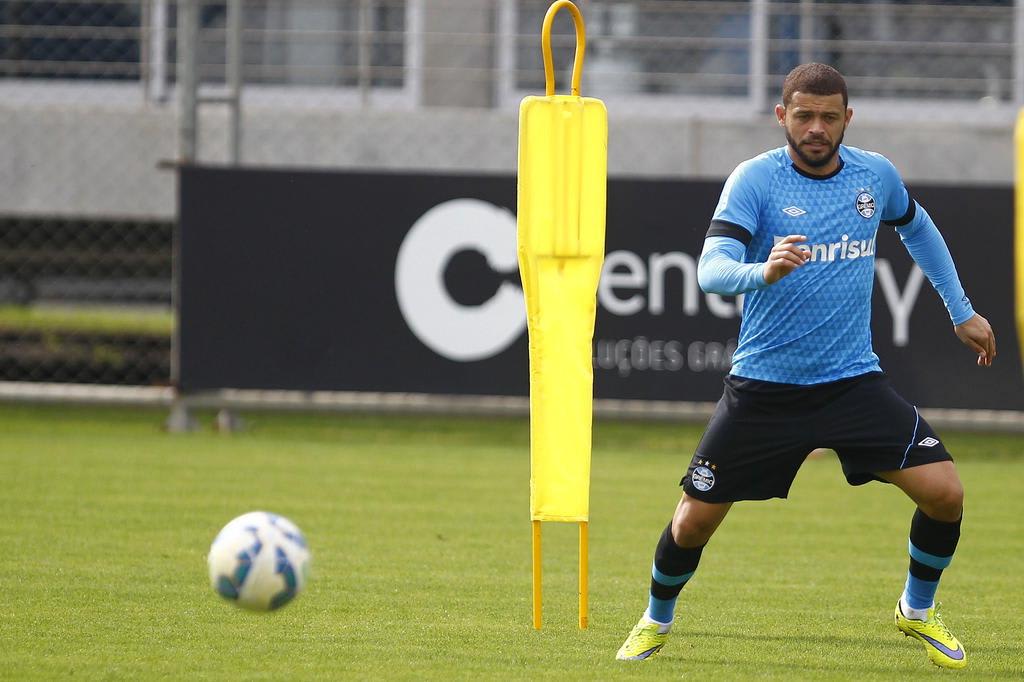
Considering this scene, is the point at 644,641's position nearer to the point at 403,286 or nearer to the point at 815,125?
the point at 815,125

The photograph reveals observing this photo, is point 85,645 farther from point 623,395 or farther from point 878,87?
point 878,87

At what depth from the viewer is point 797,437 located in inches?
183

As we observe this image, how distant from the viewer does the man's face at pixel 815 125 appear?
14.7 feet

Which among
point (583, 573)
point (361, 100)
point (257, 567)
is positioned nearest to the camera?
point (257, 567)

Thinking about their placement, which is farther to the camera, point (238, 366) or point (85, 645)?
point (238, 366)

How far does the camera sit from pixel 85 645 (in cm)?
467

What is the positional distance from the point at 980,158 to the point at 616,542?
6672 mm

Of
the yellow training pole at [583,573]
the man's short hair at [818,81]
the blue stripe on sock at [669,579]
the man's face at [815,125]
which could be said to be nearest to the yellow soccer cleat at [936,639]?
the blue stripe on sock at [669,579]

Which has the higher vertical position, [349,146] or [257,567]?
[349,146]

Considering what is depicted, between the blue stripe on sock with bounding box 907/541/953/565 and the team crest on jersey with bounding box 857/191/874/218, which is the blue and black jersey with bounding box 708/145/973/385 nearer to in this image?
the team crest on jersey with bounding box 857/191/874/218

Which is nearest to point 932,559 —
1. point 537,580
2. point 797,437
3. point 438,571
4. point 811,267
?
point 797,437

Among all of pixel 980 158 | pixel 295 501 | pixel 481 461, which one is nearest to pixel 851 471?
pixel 295 501

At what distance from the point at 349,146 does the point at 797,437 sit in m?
8.37

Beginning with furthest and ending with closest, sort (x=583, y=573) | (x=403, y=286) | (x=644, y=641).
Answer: (x=403, y=286) → (x=583, y=573) → (x=644, y=641)
